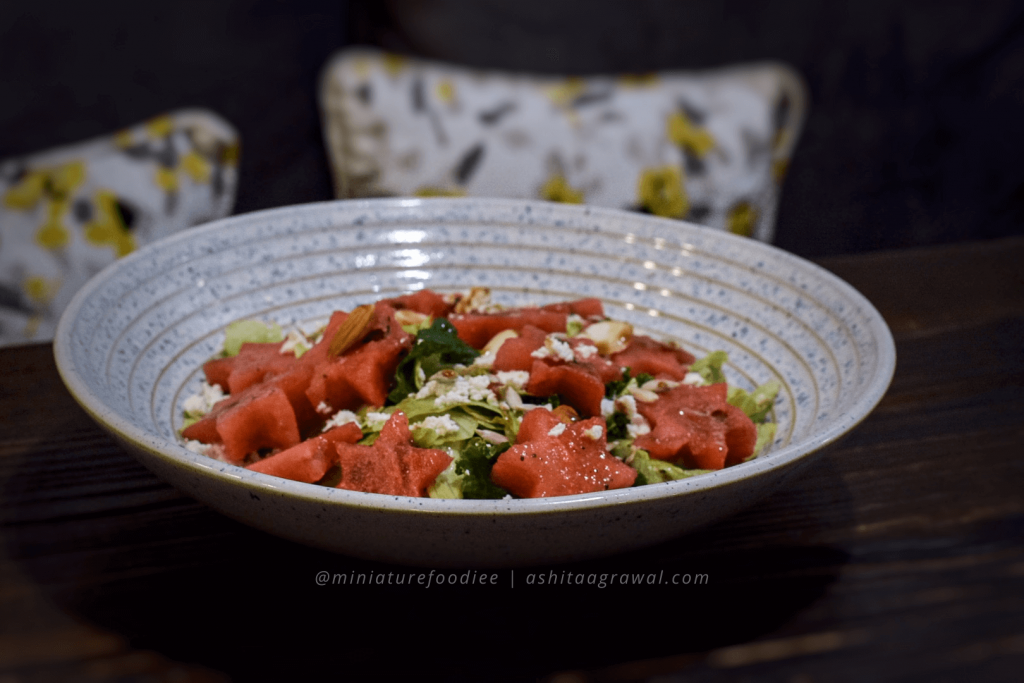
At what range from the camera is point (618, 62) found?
9.81 feet

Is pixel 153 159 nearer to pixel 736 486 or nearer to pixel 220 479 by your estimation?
pixel 220 479

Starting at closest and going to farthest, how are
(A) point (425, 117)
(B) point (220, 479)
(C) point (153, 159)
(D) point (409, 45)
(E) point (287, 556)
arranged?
(B) point (220, 479) < (E) point (287, 556) < (C) point (153, 159) < (A) point (425, 117) < (D) point (409, 45)

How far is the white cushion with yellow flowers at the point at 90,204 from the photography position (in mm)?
1942

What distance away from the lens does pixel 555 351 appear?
0.93 metres

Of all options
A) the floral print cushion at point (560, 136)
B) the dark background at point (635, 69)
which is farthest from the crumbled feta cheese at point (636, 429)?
the dark background at point (635, 69)

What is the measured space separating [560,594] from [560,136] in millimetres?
1637

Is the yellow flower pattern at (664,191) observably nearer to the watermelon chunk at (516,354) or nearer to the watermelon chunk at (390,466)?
the watermelon chunk at (516,354)

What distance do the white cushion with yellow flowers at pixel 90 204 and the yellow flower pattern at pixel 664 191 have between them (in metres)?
1.06

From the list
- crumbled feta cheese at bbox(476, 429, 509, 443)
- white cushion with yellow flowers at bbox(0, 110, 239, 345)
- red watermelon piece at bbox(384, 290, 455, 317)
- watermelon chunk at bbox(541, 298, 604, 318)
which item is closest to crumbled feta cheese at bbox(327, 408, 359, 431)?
crumbled feta cheese at bbox(476, 429, 509, 443)

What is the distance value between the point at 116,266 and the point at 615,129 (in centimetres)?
150

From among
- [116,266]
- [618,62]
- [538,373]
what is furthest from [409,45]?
[538,373]

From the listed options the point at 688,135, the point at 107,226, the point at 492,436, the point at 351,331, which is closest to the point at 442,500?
the point at 492,436

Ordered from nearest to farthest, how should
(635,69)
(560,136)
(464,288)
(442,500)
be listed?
(442,500), (464,288), (560,136), (635,69)

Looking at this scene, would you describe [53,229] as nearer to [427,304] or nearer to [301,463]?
[427,304]
